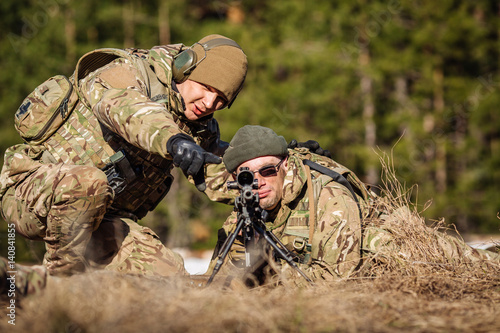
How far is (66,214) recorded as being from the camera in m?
4.18

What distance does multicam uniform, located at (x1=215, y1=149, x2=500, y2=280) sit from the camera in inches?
168

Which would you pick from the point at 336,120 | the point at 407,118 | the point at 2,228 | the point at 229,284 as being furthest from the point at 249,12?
the point at 229,284

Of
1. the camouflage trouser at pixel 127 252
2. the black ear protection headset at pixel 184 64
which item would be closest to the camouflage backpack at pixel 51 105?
the black ear protection headset at pixel 184 64

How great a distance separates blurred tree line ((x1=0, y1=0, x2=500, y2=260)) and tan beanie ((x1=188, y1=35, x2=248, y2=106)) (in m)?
11.4

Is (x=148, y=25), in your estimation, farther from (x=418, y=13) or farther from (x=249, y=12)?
(x=418, y=13)

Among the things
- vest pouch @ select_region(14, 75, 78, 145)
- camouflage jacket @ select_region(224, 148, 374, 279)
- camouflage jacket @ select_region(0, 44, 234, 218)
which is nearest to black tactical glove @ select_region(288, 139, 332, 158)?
camouflage jacket @ select_region(224, 148, 374, 279)

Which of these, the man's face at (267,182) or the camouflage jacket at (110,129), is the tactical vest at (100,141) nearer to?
the camouflage jacket at (110,129)

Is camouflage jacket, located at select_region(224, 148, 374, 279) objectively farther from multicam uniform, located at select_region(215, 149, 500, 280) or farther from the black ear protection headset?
the black ear protection headset

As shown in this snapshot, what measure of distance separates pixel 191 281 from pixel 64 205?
108cm

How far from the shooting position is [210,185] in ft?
17.4

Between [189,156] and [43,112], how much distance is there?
1958 millimetres

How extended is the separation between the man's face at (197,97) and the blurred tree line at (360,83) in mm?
11497

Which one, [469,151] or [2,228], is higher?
[469,151]

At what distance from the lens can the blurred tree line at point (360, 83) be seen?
1644 centimetres
